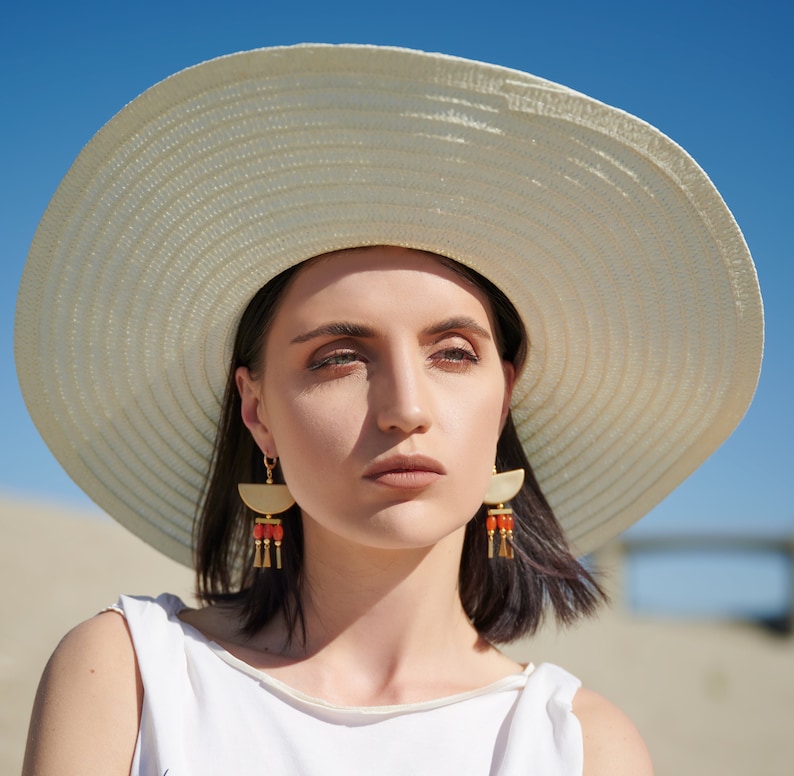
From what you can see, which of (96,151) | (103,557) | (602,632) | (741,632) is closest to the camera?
(96,151)

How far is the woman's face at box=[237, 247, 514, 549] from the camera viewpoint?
7.76 ft

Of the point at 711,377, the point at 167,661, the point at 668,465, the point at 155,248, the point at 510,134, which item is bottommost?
the point at 167,661

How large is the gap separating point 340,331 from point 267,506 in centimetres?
68

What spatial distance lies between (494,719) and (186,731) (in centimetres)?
82

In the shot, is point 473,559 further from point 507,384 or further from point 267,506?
point 267,506

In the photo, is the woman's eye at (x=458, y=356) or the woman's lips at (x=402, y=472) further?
the woman's eye at (x=458, y=356)

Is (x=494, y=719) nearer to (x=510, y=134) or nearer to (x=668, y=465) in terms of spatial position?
(x=668, y=465)

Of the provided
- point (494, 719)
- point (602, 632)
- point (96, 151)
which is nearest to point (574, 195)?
point (96, 151)

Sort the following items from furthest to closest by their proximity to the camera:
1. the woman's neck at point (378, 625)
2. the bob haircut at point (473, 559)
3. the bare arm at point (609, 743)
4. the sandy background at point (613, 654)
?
1. the sandy background at point (613, 654)
2. the bob haircut at point (473, 559)
3. the woman's neck at point (378, 625)
4. the bare arm at point (609, 743)

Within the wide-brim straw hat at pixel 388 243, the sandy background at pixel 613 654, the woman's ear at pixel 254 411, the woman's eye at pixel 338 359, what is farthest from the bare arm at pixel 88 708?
the sandy background at pixel 613 654

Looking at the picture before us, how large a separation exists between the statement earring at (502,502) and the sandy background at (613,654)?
4800 millimetres

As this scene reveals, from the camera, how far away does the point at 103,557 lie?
12.5 m

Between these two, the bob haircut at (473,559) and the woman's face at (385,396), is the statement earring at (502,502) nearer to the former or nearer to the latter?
Result: the bob haircut at (473,559)

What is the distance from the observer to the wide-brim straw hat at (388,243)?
7.64ft
